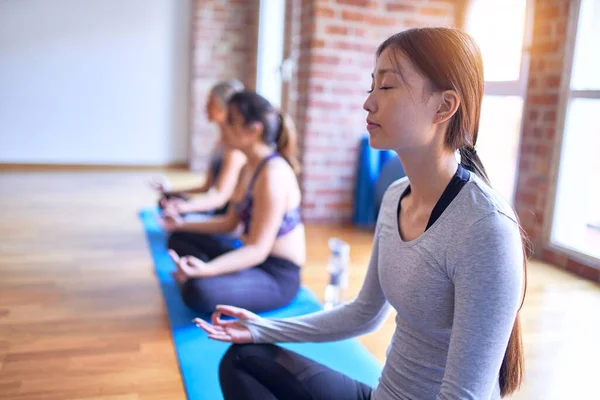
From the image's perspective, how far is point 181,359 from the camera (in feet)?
6.55

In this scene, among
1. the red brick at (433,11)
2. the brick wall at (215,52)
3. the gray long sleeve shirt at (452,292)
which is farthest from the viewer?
the brick wall at (215,52)

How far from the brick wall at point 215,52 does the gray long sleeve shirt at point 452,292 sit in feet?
18.4

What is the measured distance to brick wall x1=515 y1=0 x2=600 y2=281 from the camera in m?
3.24

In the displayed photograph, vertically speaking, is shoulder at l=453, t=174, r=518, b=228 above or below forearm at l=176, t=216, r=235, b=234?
above

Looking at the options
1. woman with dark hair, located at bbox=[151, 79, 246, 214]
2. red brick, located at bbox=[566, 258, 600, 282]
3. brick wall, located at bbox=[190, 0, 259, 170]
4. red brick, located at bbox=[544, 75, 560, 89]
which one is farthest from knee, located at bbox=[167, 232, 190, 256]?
brick wall, located at bbox=[190, 0, 259, 170]

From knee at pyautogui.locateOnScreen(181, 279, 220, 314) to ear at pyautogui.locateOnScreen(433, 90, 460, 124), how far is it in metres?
1.41

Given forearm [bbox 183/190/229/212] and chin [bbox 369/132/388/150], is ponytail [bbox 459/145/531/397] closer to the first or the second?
chin [bbox 369/132/388/150]

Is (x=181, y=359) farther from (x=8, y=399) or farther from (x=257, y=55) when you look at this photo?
(x=257, y=55)

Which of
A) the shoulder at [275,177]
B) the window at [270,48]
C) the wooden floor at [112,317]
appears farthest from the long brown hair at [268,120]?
the window at [270,48]

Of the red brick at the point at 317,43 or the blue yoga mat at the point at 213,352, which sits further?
the red brick at the point at 317,43

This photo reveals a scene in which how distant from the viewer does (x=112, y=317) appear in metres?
2.38

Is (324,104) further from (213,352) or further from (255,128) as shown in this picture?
(213,352)

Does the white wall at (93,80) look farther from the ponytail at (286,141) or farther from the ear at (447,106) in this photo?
the ear at (447,106)

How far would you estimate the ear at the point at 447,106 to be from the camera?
1018 millimetres
